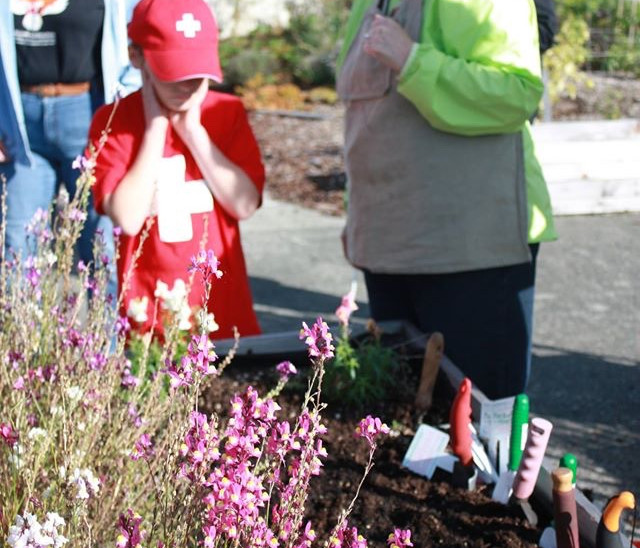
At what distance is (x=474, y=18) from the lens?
2.70 metres

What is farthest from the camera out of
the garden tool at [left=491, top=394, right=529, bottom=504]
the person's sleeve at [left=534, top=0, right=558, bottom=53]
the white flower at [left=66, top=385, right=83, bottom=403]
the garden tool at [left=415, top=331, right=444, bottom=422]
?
the person's sleeve at [left=534, top=0, right=558, bottom=53]

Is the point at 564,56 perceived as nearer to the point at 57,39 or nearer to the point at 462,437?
the point at 57,39

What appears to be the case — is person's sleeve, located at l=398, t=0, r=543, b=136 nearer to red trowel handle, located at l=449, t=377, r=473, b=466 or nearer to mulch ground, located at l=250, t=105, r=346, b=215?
red trowel handle, located at l=449, t=377, r=473, b=466

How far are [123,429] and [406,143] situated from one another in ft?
3.84

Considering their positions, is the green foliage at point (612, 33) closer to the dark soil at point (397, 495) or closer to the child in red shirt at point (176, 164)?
the child in red shirt at point (176, 164)

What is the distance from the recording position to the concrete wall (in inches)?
575

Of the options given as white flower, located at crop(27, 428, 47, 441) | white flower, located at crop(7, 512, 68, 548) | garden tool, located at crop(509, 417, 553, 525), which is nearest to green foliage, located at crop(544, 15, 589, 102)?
garden tool, located at crop(509, 417, 553, 525)

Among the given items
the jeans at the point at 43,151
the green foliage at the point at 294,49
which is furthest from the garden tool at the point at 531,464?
the green foliage at the point at 294,49

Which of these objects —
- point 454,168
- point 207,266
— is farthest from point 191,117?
point 207,266

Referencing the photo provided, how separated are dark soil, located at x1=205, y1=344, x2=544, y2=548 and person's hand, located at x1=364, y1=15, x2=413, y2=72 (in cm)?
91

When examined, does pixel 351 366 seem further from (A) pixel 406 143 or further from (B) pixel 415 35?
(B) pixel 415 35

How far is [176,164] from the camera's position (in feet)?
10.1

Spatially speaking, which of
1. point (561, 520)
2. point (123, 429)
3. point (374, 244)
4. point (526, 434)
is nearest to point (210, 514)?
point (123, 429)

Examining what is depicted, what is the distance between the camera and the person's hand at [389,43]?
8.93ft
